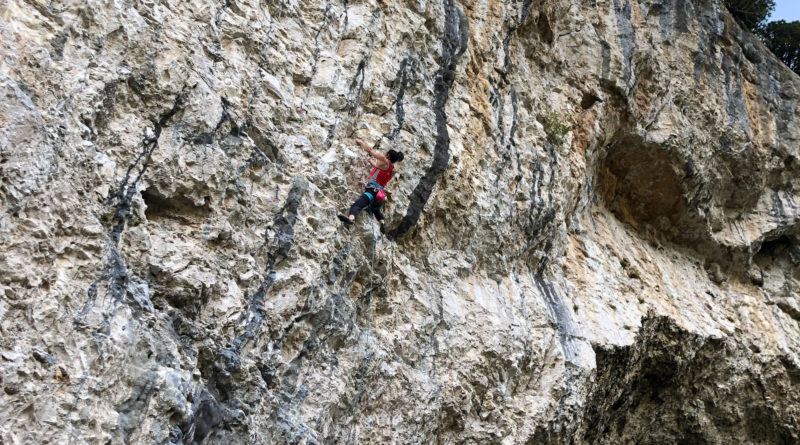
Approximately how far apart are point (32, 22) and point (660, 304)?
1029cm

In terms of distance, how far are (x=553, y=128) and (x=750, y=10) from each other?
1305 centimetres

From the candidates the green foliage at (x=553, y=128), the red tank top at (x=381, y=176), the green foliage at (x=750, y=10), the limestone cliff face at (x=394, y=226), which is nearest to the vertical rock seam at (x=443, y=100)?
the limestone cliff face at (x=394, y=226)

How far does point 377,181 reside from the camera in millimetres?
7523

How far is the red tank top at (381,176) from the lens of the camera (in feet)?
24.7

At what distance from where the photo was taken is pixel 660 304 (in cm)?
1196

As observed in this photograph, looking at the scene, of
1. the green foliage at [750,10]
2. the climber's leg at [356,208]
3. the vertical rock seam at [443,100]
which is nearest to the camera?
the climber's leg at [356,208]

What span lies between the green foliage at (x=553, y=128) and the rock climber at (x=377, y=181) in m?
4.02

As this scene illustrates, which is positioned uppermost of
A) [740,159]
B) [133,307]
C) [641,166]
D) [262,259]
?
[740,159]

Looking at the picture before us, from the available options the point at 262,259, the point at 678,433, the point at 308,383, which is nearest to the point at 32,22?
the point at 262,259

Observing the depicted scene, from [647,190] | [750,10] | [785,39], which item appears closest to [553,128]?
[647,190]

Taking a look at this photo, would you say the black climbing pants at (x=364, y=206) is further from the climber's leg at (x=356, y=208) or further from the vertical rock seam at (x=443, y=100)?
the vertical rock seam at (x=443, y=100)

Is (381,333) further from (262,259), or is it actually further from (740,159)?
(740,159)

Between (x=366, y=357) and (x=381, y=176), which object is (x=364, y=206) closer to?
(x=381, y=176)

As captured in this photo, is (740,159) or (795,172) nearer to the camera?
(740,159)
